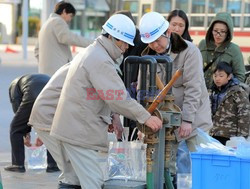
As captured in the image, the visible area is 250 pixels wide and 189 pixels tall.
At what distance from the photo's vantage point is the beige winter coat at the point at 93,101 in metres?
5.13

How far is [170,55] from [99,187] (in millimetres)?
1225

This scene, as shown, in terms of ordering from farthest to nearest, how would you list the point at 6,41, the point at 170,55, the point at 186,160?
1. the point at 6,41
2. the point at 186,160
3. the point at 170,55

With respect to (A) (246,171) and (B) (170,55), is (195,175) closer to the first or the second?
(A) (246,171)

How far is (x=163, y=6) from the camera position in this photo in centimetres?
1850

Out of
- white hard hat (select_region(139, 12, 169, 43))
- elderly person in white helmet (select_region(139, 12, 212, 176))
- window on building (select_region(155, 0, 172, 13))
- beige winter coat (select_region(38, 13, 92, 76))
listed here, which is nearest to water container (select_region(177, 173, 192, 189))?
elderly person in white helmet (select_region(139, 12, 212, 176))

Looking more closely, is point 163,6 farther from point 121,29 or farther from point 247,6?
point 121,29

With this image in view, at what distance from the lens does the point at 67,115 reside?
5.29 meters

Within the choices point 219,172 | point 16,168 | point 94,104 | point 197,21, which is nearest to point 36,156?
point 16,168

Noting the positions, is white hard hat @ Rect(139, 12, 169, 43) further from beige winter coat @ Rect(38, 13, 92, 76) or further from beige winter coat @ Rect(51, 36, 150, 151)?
beige winter coat @ Rect(38, 13, 92, 76)

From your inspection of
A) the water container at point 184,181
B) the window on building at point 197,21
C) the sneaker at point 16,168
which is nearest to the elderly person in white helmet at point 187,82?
the water container at point 184,181

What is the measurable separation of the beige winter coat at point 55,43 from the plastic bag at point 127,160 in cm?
416

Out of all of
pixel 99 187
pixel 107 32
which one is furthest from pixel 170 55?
pixel 99 187

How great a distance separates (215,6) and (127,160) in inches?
535

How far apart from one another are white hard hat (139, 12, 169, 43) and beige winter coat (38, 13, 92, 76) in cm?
411
